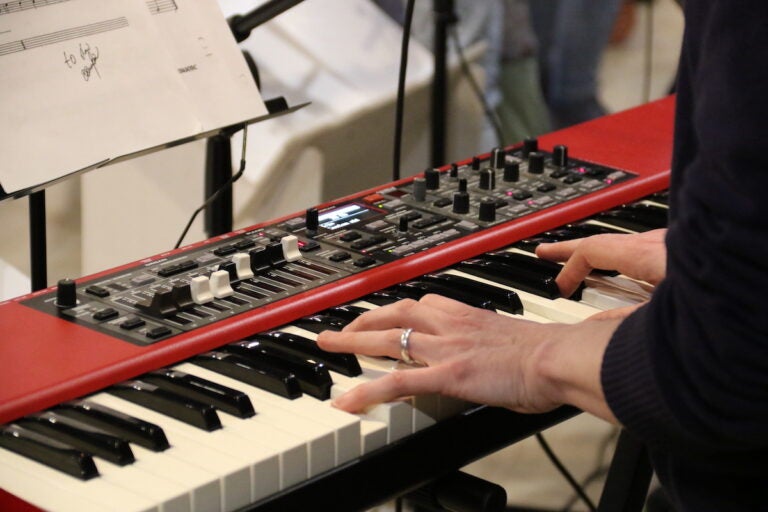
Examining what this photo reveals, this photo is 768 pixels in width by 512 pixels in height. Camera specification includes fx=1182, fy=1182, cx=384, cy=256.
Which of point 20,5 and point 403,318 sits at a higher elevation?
point 20,5

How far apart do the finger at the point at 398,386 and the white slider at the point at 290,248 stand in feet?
1.29

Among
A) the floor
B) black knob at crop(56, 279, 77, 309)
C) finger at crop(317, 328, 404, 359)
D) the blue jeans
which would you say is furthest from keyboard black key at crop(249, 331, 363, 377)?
the blue jeans

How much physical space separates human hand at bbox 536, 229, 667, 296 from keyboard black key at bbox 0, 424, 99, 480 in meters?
0.72

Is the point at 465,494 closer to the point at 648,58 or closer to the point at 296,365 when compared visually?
the point at 296,365

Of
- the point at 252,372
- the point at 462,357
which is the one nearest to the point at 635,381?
the point at 462,357

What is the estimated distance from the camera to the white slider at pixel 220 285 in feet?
4.84

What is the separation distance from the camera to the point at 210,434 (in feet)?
3.90

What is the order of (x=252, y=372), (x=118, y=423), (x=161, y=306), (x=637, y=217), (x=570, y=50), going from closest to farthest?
(x=118, y=423) → (x=252, y=372) → (x=161, y=306) → (x=637, y=217) → (x=570, y=50)

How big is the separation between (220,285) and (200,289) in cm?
3

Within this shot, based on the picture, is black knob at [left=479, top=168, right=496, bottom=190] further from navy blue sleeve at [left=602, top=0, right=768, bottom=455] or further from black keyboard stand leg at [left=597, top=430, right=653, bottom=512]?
navy blue sleeve at [left=602, top=0, right=768, bottom=455]

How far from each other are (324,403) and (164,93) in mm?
642

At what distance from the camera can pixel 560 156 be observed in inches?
78.4

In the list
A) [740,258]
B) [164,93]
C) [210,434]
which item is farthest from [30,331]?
[740,258]

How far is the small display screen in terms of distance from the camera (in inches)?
68.2
